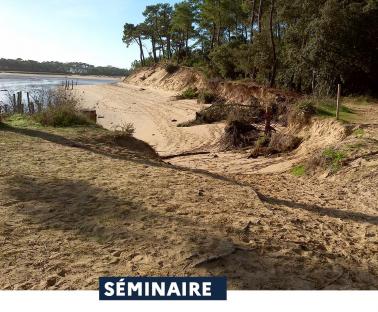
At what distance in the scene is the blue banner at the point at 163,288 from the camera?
12.0ft

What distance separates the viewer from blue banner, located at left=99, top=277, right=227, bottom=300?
3670 mm

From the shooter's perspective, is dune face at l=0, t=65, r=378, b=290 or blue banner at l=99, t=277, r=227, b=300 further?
dune face at l=0, t=65, r=378, b=290

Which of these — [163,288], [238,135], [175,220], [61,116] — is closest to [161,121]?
[238,135]

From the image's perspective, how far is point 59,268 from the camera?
427 centimetres

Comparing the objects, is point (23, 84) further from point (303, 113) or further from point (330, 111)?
point (330, 111)

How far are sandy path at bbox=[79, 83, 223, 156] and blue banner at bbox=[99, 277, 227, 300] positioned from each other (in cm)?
1088

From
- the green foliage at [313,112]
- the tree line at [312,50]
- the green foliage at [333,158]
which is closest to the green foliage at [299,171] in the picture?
the green foliage at [333,158]

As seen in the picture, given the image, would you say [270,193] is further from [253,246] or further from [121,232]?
[121,232]

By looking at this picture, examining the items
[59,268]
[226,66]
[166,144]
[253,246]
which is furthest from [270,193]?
[226,66]

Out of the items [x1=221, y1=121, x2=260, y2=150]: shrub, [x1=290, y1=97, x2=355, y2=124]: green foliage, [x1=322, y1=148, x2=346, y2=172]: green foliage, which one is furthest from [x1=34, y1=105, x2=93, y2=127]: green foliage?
[x1=322, y1=148, x2=346, y2=172]: green foliage

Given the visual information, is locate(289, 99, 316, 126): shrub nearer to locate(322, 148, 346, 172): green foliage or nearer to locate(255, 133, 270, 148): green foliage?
locate(255, 133, 270, 148): green foliage

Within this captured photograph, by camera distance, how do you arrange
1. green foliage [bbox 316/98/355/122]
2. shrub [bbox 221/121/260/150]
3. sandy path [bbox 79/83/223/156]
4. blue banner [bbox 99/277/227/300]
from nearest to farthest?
blue banner [bbox 99/277/227/300] → green foliage [bbox 316/98/355/122] → shrub [bbox 221/121/260/150] → sandy path [bbox 79/83/223/156]

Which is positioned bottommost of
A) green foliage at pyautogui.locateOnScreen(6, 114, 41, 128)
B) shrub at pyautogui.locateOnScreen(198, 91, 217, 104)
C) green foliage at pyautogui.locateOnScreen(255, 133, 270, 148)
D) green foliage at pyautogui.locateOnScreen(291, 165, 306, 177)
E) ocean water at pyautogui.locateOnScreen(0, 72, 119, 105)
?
green foliage at pyautogui.locateOnScreen(291, 165, 306, 177)

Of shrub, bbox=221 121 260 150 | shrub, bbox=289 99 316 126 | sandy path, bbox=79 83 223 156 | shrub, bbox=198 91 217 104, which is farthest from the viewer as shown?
shrub, bbox=198 91 217 104
